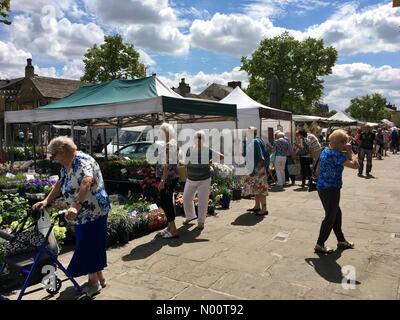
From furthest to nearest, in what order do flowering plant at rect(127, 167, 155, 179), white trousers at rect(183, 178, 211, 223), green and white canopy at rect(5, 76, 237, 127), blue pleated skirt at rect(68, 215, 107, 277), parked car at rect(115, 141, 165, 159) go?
parked car at rect(115, 141, 165, 159) < flowering plant at rect(127, 167, 155, 179) < green and white canopy at rect(5, 76, 237, 127) < white trousers at rect(183, 178, 211, 223) < blue pleated skirt at rect(68, 215, 107, 277)

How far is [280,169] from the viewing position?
10.8 m

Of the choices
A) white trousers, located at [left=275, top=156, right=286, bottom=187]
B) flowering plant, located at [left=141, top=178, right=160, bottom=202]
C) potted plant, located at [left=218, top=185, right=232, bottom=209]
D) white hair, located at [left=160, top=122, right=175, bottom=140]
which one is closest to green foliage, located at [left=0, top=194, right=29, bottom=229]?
white hair, located at [left=160, top=122, right=175, bottom=140]

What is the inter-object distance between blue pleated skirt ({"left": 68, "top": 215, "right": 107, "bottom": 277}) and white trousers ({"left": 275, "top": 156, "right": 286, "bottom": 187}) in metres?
7.67

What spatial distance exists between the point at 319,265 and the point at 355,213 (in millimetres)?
3286

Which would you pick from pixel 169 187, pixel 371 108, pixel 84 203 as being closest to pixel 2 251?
pixel 84 203

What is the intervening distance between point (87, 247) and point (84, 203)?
45 cm

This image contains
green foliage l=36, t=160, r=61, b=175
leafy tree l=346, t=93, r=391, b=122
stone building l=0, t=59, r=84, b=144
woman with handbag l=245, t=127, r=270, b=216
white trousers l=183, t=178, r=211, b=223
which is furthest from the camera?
leafy tree l=346, t=93, r=391, b=122

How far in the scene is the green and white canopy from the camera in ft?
24.8

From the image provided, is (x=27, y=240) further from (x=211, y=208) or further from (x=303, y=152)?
(x=303, y=152)

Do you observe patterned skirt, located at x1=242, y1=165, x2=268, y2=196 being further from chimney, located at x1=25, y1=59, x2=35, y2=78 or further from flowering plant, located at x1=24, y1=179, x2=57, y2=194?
chimney, located at x1=25, y1=59, x2=35, y2=78

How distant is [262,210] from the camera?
23.5 feet
